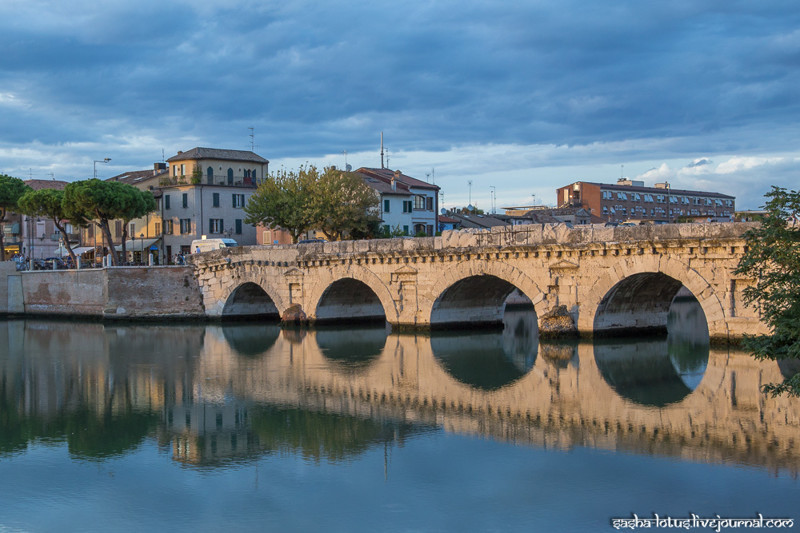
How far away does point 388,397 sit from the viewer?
21781 mm

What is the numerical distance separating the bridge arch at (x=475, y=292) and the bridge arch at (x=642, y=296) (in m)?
1.95

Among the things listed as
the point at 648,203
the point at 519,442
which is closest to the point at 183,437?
the point at 519,442

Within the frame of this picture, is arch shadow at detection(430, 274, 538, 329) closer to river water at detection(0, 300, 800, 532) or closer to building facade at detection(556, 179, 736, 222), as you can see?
river water at detection(0, 300, 800, 532)

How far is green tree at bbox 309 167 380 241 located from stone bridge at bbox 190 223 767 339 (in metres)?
9.49

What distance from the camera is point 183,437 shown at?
1841 cm

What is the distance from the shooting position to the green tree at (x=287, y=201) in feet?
163

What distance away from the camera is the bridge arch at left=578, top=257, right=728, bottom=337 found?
24.9m

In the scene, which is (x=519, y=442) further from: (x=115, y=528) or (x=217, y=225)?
(x=217, y=225)

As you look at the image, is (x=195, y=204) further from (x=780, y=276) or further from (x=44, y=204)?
(x=780, y=276)

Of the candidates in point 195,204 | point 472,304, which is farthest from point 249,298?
point 195,204

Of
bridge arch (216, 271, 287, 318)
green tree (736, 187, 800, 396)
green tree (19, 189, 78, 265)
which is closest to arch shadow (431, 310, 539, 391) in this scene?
bridge arch (216, 271, 287, 318)

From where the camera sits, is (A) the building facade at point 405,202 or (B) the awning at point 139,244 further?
(B) the awning at point 139,244

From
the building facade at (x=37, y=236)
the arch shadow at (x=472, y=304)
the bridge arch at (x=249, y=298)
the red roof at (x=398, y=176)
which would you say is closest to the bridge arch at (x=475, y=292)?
the arch shadow at (x=472, y=304)

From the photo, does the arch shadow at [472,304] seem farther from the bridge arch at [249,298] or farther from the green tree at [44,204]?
the green tree at [44,204]
